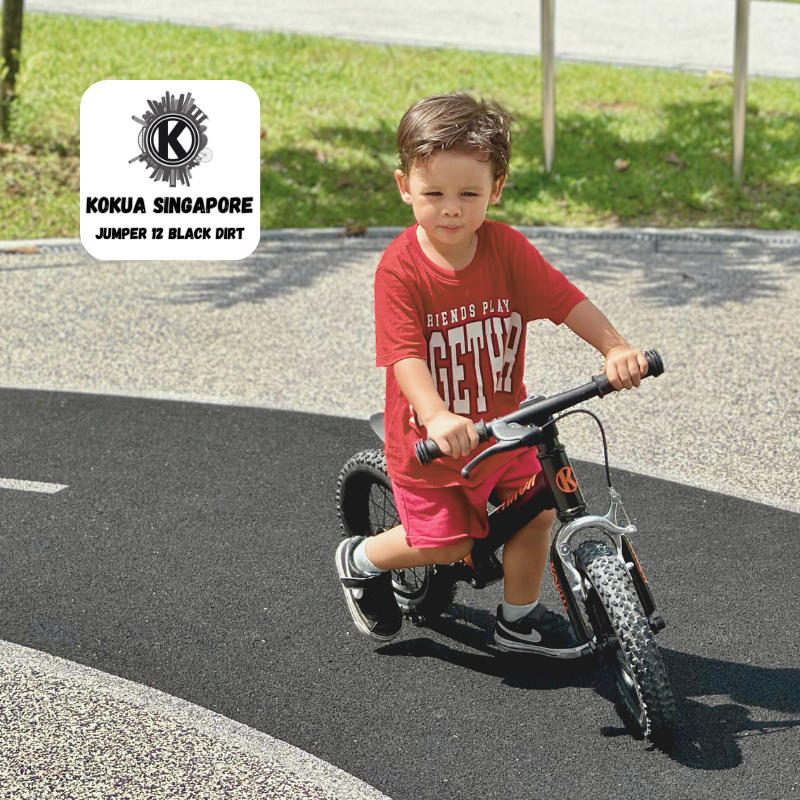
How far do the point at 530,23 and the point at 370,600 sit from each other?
13.3m

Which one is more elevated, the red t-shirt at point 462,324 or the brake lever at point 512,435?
the red t-shirt at point 462,324

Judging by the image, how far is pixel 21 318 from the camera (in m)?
7.41

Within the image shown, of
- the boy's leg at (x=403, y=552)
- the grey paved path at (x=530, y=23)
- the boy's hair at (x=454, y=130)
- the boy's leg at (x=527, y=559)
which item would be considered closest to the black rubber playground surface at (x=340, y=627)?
the boy's leg at (x=527, y=559)

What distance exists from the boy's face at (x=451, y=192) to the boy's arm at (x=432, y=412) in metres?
0.37

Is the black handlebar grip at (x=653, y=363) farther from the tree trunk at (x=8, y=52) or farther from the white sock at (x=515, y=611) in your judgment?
the tree trunk at (x=8, y=52)

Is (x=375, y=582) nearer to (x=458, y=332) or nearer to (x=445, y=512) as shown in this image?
(x=445, y=512)

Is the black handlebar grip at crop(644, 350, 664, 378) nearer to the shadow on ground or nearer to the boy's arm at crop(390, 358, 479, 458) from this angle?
the boy's arm at crop(390, 358, 479, 458)

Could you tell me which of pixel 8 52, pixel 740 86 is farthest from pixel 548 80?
pixel 8 52

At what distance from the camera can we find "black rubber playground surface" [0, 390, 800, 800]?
331cm

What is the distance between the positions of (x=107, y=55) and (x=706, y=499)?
9690 mm

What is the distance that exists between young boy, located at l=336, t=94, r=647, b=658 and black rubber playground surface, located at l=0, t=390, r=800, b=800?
1.19 feet

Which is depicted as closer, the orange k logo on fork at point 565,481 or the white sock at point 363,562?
the orange k logo on fork at point 565,481

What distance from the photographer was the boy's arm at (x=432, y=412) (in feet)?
9.96

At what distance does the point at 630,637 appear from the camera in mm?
3152
